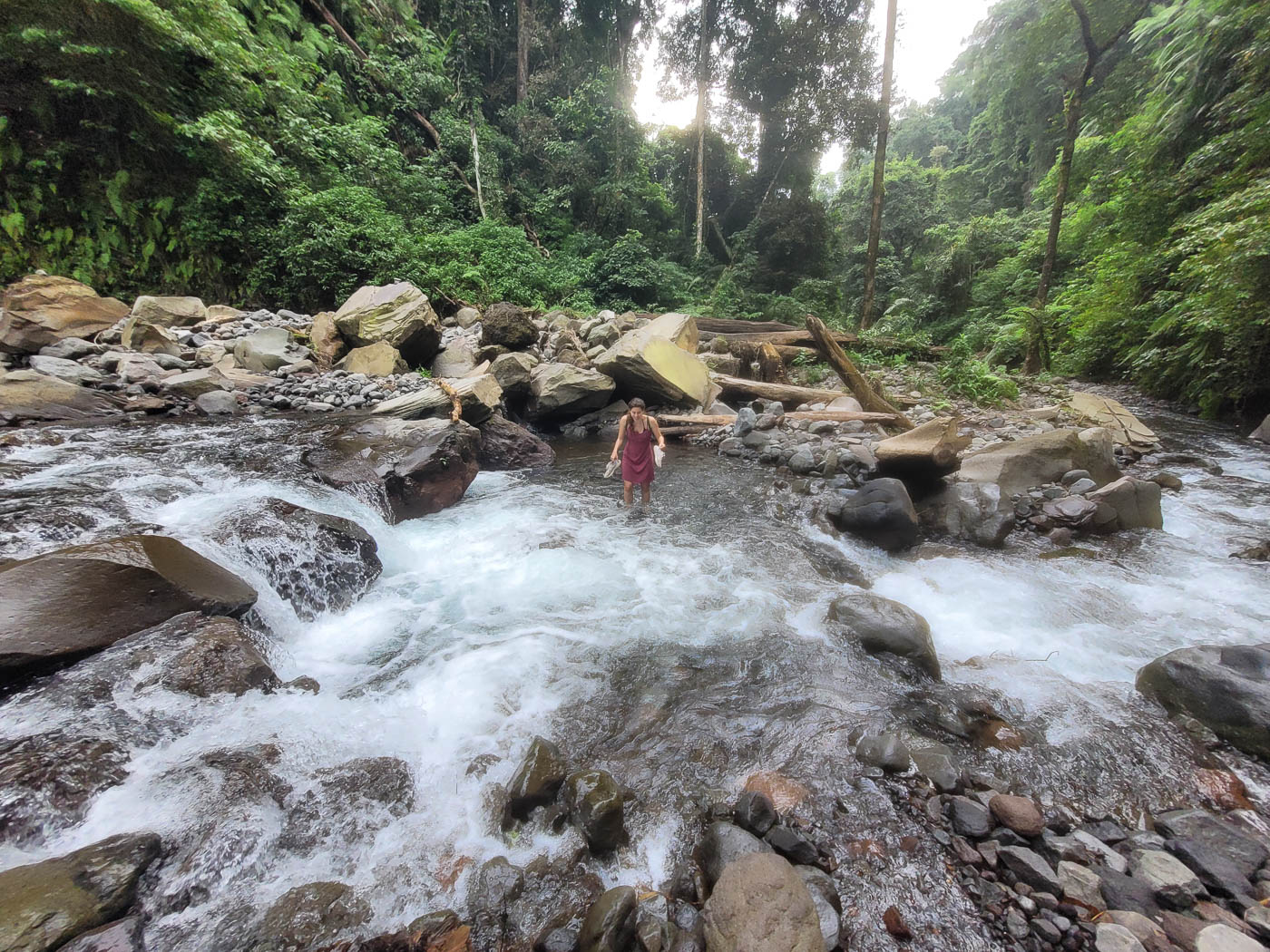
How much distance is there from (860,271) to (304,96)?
2279 cm

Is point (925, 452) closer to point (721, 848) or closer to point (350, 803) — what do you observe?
point (721, 848)

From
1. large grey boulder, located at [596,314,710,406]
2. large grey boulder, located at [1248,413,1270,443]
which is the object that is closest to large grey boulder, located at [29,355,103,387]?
large grey boulder, located at [596,314,710,406]

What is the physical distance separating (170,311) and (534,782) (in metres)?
11.1

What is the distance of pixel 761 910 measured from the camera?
184 centimetres

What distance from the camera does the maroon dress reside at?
Answer: 20.8 feet

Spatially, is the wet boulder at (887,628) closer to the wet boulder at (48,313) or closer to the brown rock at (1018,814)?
the brown rock at (1018,814)

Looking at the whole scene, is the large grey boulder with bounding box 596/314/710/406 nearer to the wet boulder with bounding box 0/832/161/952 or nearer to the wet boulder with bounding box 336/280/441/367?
the wet boulder with bounding box 336/280/441/367

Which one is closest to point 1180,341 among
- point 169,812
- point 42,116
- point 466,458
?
point 466,458

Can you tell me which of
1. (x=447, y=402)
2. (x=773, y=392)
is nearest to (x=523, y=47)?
(x=773, y=392)

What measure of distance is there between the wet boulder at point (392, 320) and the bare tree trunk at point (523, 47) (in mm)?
15360

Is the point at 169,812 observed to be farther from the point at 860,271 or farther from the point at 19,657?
the point at 860,271

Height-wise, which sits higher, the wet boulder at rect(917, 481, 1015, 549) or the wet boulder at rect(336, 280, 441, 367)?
the wet boulder at rect(336, 280, 441, 367)

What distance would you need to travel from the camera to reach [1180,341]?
882 centimetres

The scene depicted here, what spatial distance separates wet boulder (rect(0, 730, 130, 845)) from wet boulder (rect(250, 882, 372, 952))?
1.01m
